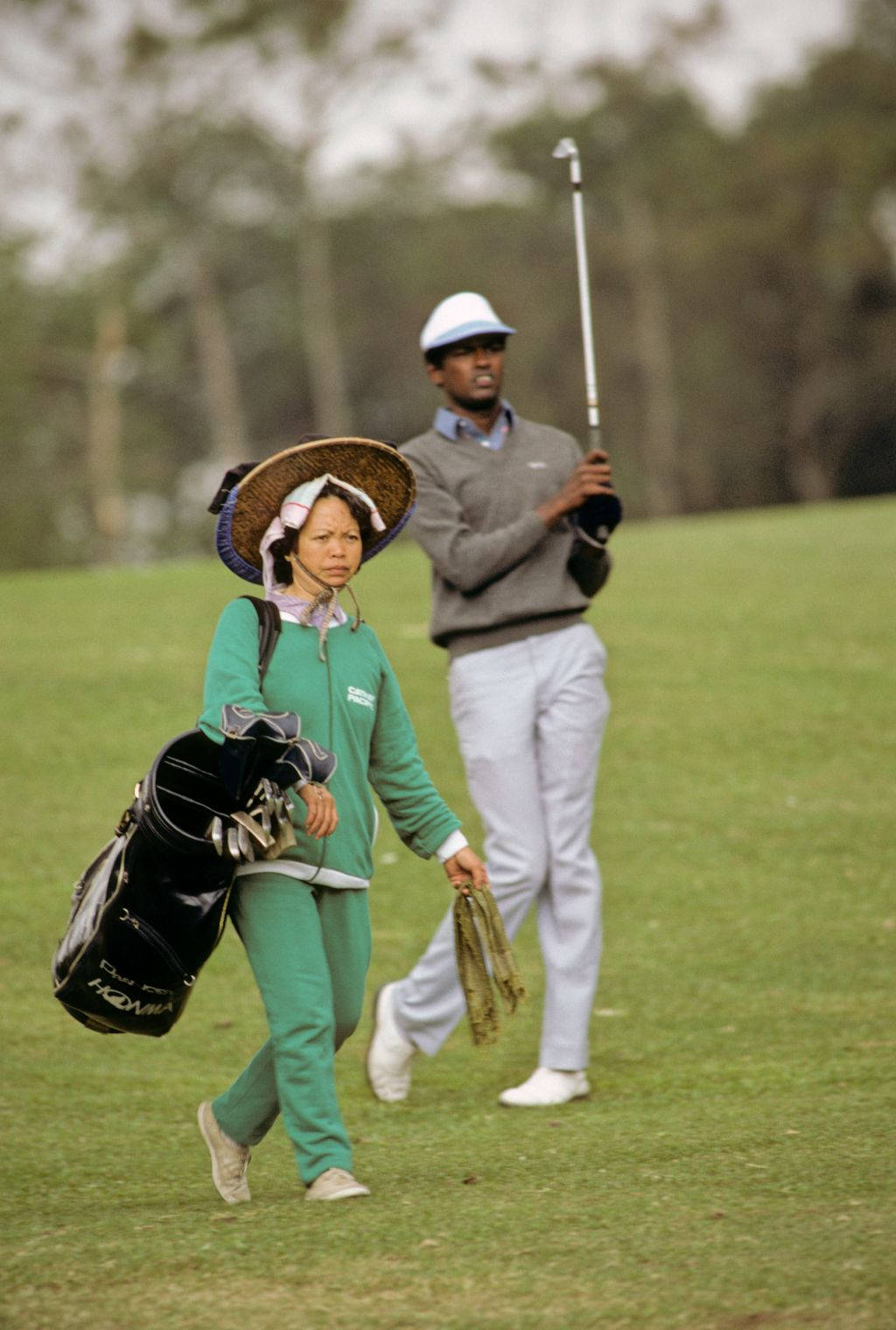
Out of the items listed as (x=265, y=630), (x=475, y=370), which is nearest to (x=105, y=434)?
(x=475, y=370)

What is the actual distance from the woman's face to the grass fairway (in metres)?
1.58

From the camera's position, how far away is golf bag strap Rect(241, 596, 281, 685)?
15.8ft

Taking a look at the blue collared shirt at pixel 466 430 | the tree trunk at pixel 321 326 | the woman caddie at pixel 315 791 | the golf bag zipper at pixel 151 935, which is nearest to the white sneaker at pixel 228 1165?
the woman caddie at pixel 315 791

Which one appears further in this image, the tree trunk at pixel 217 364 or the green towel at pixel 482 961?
the tree trunk at pixel 217 364

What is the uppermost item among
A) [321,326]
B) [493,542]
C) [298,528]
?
[321,326]

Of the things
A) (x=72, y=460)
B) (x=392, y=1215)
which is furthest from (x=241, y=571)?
(x=72, y=460)

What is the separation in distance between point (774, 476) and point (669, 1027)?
4278 cm

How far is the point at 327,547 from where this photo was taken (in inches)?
197

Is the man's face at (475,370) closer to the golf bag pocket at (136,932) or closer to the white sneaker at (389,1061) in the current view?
the white sneaker at (389,1061)

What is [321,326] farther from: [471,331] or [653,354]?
[471,331]

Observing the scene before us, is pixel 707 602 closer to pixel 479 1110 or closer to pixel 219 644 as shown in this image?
pixel 479 1110

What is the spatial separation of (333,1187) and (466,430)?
116 inches

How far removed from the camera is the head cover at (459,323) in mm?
6582

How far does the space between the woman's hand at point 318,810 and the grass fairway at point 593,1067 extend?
2.98 ft
